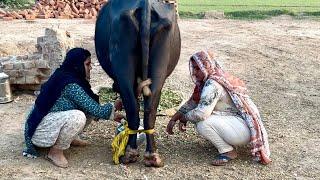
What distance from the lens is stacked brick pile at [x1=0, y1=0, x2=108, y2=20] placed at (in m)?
13.8

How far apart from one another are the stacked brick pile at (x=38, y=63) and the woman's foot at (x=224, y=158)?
115 inches

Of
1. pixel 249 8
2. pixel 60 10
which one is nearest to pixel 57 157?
pixel 60 10

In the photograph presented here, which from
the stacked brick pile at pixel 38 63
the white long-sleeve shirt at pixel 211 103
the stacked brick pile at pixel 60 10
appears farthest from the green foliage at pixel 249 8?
the white long-sleeve shirt at pixel 211 103

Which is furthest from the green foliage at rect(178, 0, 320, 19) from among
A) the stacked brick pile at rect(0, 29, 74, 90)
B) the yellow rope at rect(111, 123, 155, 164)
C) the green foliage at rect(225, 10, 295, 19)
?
the yellow rope at rect(111, 123, 155, 164)

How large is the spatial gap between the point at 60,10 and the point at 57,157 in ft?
33.3

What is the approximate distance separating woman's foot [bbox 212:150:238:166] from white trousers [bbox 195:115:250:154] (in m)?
0.04

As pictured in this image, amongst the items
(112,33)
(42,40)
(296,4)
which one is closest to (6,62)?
(42,40)

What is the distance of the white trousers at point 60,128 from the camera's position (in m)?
4.54

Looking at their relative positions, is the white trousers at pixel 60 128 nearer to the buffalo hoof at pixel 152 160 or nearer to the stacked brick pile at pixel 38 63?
the buffalo hoof at pixel 152 160

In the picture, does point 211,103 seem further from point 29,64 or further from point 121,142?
point 29,64

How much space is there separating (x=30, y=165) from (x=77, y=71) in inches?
34.0

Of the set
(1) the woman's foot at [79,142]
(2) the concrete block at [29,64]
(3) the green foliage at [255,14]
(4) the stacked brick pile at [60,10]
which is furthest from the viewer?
(3) the green foliage at [255,14]

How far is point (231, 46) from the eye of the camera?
10.2 m

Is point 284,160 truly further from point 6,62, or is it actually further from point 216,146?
point 6,62
